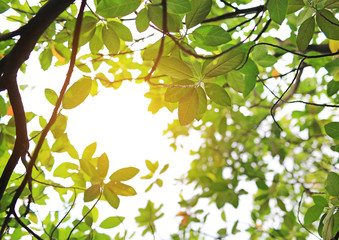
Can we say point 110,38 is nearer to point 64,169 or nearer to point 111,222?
point 64,169

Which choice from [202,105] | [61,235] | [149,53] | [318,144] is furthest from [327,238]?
[318,144]

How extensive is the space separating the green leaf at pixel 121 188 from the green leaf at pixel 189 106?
28 centimetres

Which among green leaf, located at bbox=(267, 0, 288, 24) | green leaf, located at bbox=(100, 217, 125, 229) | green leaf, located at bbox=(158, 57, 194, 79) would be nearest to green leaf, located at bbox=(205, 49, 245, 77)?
green leaf, located at bbox=(158, 57, 194, 79)

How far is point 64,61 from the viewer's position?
3.95 ft

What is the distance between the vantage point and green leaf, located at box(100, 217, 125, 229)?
3.43ft

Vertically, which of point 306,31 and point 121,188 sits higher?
point 306,31

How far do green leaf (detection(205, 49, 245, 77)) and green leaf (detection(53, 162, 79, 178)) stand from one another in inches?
24.9

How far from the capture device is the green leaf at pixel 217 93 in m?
0.79

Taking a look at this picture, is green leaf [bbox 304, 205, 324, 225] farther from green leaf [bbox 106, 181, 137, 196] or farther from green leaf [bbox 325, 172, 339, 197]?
green leaf [bbox 106, 181, 137, 196]

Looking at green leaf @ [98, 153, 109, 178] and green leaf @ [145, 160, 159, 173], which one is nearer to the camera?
green leaf @ [98, 153, 109, 178]

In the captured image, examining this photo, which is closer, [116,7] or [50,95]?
[116,7]

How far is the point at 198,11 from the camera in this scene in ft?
2.35

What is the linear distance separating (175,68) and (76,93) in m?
0.28

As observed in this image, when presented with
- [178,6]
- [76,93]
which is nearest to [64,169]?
[76,93]
